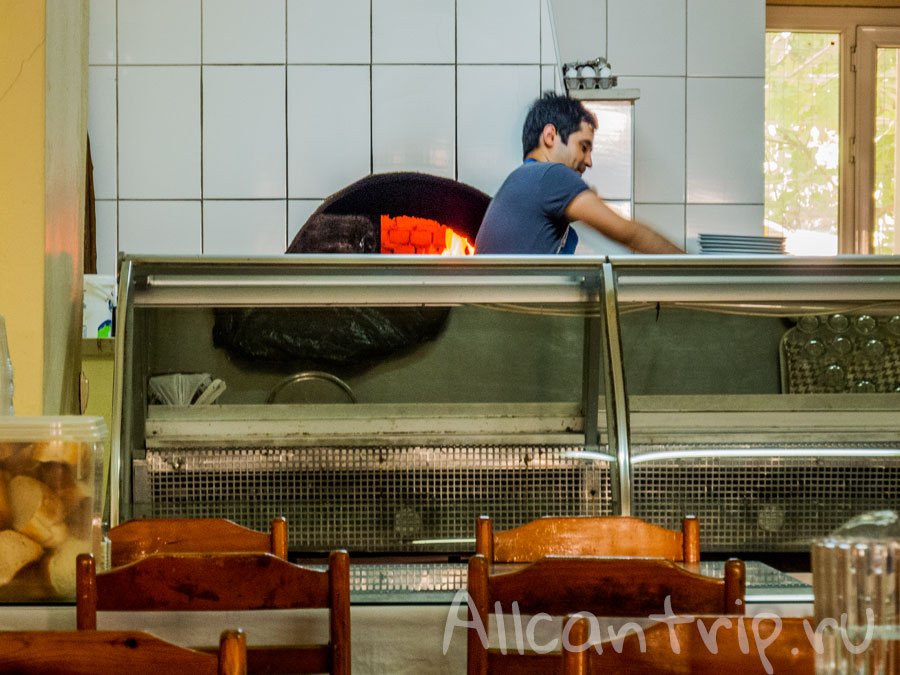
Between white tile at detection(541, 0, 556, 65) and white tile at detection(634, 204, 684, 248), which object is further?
white tile at detection(634, 204, 684, 248)

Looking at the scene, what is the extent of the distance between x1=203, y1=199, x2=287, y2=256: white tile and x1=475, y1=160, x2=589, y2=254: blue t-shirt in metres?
1.56

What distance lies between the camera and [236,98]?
3.77 m

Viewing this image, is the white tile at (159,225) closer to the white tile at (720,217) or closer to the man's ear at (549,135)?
the man's ear at (549,135)

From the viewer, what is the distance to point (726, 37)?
13.1ft

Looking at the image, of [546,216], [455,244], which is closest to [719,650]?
[546,216]

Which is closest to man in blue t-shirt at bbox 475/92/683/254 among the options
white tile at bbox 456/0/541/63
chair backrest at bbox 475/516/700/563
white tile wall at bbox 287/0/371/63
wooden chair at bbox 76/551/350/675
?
chair backrest at bbox 475/516/700/563

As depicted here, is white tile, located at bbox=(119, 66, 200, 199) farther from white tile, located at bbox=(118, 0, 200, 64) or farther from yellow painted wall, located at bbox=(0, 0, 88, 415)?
yellow painted wall, located at bbox=(0, 0, 88, 415)

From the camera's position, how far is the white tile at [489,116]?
3.76 m

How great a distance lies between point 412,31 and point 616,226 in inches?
74.6

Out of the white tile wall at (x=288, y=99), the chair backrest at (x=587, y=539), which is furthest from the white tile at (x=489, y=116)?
the chair backrest at (x=587, y=539)

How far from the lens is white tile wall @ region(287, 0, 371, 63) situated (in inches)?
149

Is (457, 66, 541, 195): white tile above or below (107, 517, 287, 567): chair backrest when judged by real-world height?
above

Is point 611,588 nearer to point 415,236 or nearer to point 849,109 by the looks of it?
point 415,236

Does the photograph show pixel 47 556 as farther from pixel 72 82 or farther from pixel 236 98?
pixel 236 98
